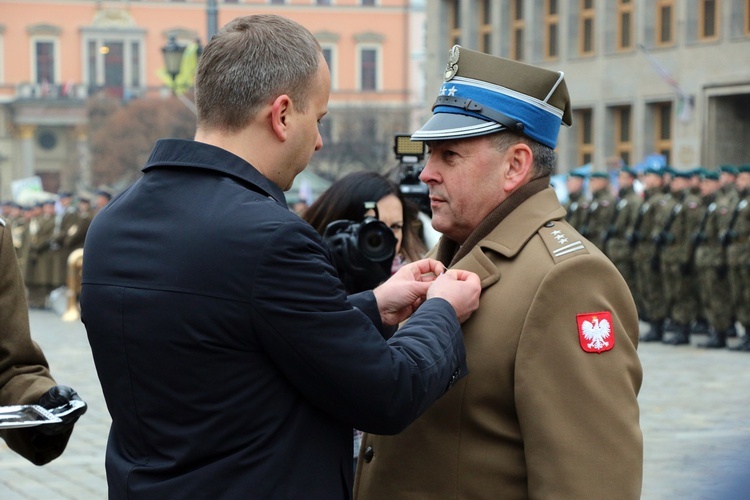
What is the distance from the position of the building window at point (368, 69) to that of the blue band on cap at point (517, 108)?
80874 mm

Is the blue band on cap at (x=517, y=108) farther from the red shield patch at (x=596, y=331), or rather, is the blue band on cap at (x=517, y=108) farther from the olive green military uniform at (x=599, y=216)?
the olive green military uniform at (x=599, y=216)

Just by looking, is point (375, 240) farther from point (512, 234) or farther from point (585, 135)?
point (585, 135)

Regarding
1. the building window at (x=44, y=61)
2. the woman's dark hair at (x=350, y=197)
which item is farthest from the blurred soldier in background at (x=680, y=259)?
the building window at (x=44, y=61)

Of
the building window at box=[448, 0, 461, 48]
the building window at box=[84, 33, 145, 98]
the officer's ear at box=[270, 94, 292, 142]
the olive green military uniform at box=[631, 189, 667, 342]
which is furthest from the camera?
the building window at box=[84, 33, 145, 98]

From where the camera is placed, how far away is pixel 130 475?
2490 mm

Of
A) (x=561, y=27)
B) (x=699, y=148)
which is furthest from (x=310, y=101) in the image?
(x=561, y=27)

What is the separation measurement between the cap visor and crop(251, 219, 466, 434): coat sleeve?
561 mm

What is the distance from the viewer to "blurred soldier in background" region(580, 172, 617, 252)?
18.2m

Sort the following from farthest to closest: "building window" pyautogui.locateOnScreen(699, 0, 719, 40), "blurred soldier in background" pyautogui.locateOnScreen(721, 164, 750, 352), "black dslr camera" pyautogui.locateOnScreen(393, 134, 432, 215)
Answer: "building window" pyautogui.locateOnScreen(699, 0, 719, 40) → "blurred soldier in background" pyautogui.locateOnScreen(721, 164, 750, 352) → "black dslr camera" pyautogui.locateOnScreen(393, 134, 432, 215)

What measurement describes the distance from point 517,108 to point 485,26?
34.6m

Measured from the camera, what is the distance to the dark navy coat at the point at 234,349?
93.2 inches

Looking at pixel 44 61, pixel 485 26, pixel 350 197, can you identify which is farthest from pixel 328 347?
pixel 44 61

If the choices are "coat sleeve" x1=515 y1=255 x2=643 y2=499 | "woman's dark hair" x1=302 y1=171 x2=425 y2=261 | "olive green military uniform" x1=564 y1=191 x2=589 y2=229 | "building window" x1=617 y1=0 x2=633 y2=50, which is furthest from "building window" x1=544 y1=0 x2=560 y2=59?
"coat sleeve" x1=515 y1=255 x2=643 y2=499

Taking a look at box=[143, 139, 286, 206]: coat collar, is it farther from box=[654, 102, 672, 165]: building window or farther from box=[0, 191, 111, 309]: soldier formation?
box=[654, 102, 672, 165]: building window
